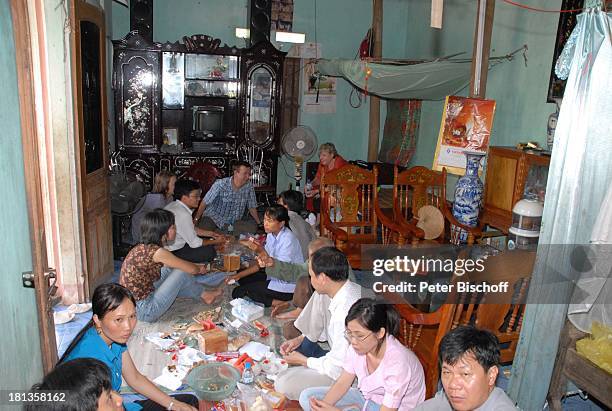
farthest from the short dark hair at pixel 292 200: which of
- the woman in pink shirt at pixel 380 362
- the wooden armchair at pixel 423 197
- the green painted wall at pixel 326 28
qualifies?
the green painted wall at pixel 326 28

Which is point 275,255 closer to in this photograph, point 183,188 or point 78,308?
point 183,188

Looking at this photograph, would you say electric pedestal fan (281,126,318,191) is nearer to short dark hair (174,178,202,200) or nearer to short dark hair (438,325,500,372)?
short dark hair (174,178,202,200)

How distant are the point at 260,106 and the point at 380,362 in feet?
18.5

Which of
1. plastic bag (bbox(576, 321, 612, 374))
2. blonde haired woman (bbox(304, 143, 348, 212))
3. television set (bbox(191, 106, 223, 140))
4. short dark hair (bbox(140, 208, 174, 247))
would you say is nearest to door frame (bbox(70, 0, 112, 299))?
short dark hair (bbox(140, 208, 174, 247))

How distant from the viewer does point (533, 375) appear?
2.72 meters

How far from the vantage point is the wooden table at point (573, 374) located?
242 centimetres

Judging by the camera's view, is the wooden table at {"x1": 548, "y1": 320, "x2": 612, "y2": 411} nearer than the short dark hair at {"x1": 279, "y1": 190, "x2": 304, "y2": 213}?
Yes

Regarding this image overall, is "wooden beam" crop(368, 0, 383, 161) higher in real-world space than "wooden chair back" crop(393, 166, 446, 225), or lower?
higher

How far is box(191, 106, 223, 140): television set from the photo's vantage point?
7.18 m

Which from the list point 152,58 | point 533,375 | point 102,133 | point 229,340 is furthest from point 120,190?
point 533,375

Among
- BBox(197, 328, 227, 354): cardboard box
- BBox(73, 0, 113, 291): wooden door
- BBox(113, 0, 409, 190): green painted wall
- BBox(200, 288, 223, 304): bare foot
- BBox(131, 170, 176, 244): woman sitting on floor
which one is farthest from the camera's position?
BBox(113, 0, 409, 190): green painted wall

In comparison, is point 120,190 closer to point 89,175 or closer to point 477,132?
point 89,175

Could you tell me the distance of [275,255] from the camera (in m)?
3.95

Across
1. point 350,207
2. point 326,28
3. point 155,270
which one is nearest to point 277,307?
point 155,270
